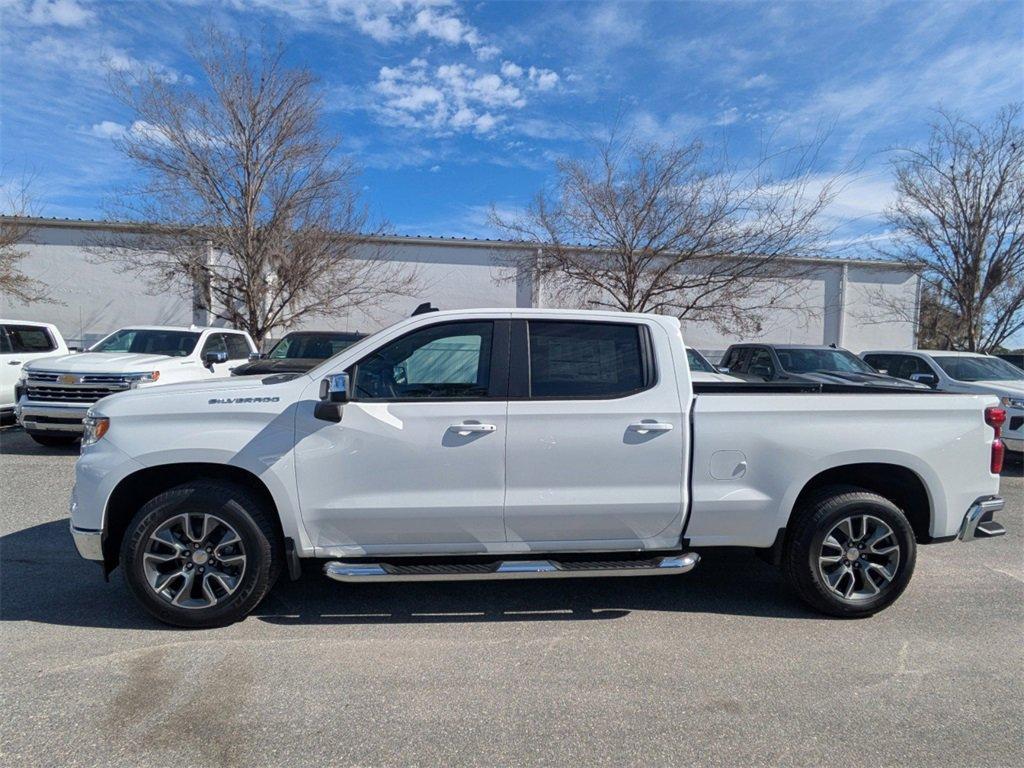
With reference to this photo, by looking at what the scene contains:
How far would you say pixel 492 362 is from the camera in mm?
3734

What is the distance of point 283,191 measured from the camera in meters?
15.3

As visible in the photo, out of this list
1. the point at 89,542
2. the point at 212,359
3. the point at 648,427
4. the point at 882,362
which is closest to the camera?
the point at 89,542

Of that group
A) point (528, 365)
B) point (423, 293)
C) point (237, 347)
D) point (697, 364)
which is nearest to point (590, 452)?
point (528, 365)

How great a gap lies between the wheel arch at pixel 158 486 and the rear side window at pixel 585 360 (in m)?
1.72

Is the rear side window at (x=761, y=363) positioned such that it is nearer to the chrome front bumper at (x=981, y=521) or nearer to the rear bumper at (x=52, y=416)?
the chrome front bumper at (x=981, y=521)

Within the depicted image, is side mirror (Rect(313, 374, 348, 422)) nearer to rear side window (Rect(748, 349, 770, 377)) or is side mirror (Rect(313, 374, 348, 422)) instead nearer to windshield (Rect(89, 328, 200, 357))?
windshield (Rect(89, 328, 200, 357))

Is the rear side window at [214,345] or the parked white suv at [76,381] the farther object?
the rear side window at [214,345]

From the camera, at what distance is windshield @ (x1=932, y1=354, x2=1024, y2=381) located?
1005 centimetres

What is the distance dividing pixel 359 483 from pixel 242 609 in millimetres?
1025

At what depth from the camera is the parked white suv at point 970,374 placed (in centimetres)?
843

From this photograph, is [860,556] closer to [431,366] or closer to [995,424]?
[995,424]

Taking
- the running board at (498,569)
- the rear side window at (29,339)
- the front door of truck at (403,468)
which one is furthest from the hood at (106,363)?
the running board at (498,569)

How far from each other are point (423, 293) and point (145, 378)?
1569 cm

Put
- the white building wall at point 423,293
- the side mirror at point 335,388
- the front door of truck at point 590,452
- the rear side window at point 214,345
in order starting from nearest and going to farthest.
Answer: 1. the side mirror at point 335,388
2. the front door of truck at point 590,452
3. the rear side window at point 214,345
4. the white building wall at point 423,293
